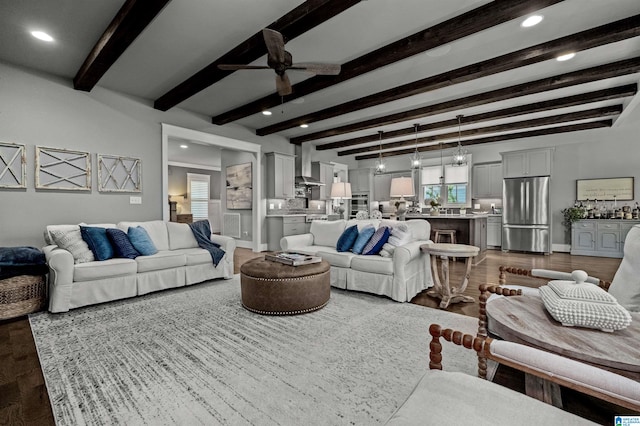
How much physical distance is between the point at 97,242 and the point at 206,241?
129cm

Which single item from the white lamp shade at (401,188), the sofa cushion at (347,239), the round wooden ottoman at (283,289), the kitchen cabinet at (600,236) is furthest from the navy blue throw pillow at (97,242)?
the kitchen cabinet at (600,236)

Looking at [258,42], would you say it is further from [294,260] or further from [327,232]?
[327,232]

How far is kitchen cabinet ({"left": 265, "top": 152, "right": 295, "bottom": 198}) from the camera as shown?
6879mm

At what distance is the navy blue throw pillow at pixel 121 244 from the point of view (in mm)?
3393

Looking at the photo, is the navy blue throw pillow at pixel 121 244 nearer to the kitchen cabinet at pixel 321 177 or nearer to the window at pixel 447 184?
the kitchen cabinet at pixel 321 177

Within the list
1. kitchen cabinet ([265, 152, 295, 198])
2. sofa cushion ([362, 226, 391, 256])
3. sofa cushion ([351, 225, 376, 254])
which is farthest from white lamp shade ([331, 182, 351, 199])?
sofa cushion ([362, 226, 391, 256])

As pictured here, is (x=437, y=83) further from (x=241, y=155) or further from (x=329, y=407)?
(x=241, y=155)

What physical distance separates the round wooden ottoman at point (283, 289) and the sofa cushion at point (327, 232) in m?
1.33

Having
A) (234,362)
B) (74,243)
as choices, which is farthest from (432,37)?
(74,243)

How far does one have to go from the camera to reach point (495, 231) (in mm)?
7496

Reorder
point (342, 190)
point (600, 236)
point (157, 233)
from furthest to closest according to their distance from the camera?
point (600, 236) → point (342, 190) → point (157, 233)

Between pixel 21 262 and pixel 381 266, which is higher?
pixel 21 262

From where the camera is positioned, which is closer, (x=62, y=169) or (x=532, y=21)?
(x=532, y=21)

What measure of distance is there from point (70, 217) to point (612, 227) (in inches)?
389
